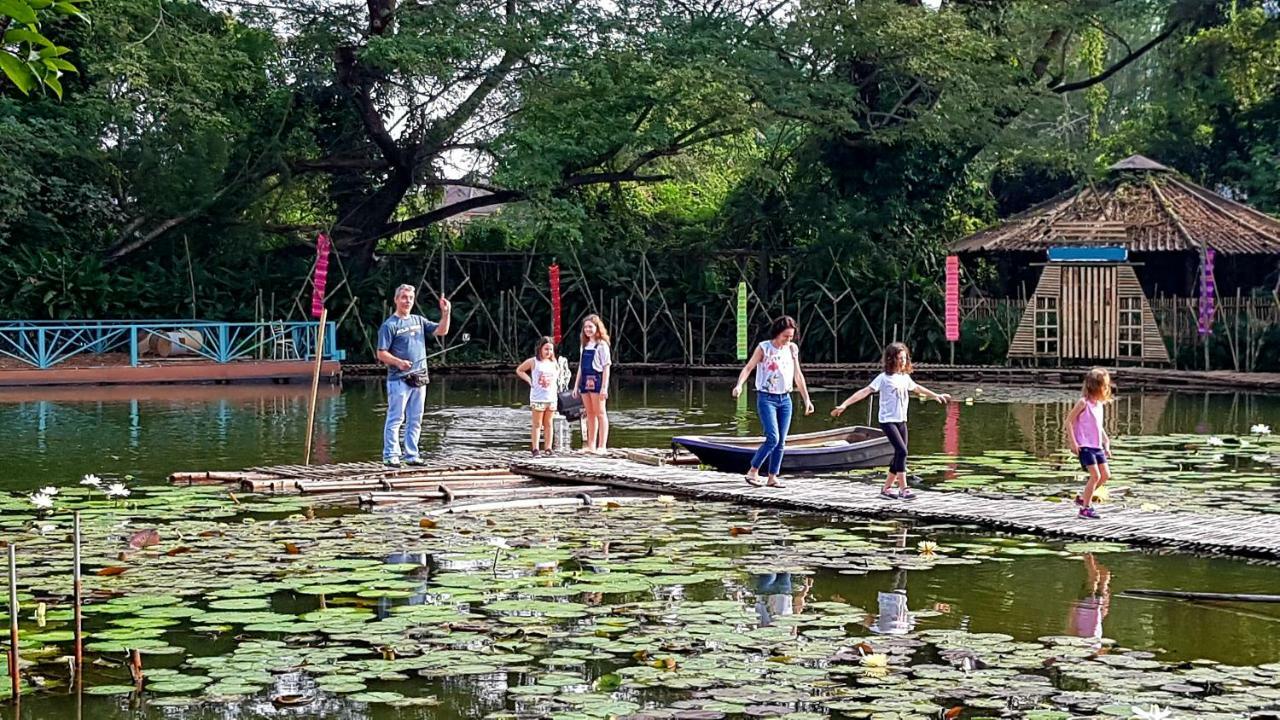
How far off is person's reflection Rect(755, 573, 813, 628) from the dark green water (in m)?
6.53

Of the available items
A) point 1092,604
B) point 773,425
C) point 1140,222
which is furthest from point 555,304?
point 1092,604

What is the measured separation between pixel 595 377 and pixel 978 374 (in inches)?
595

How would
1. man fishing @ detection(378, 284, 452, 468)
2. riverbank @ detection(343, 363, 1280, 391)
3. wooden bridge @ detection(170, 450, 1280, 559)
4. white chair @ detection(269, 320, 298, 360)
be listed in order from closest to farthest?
1. wooden bridge @ detection(170, 450, 1280, 559)
2. man fishing @ detection(378, 284, 452, 468)
3. riverbank @ detection(343, 363, 1280, 391)
4. white chair @ detection(269, 320, 298, 360)

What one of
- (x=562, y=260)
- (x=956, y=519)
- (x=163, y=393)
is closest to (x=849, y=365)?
(x=562, y=260)

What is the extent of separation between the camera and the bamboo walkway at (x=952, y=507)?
376 inches

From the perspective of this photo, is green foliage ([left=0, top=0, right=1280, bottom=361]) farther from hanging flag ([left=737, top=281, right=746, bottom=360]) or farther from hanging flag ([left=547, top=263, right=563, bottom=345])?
hanging flag ([left=737, top=281, right=746, bottom=360])

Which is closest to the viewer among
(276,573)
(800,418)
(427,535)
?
(276,573)

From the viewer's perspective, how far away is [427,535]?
10125mm

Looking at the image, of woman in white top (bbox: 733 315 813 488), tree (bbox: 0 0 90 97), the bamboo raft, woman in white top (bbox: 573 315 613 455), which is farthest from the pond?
tree (bbox: 0 0 90 97)

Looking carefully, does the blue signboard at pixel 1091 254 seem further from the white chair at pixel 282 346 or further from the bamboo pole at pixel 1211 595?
the bamboo pole at pixel 1211 595

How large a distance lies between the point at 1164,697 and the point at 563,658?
2.38 metres

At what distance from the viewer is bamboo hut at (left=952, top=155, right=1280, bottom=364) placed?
92.5ft

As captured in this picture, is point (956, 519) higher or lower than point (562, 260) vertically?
lower

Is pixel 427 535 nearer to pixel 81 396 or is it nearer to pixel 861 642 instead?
pixel 861 642
